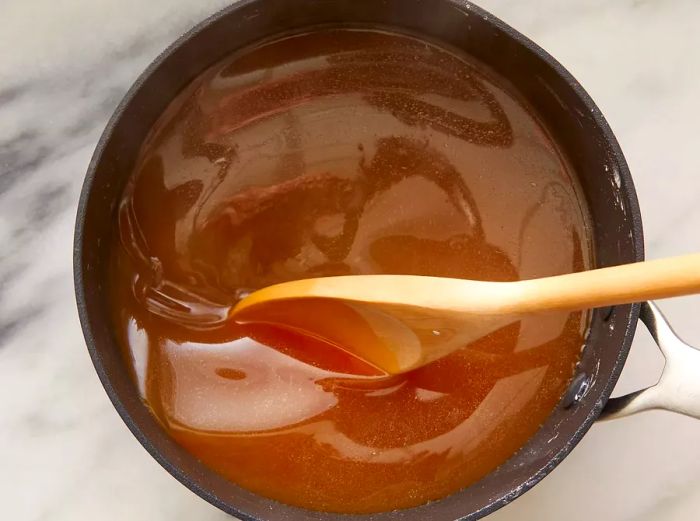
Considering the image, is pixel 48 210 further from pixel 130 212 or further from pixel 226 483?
pixel 226 483

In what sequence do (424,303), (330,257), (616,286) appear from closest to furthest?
1. (616,286)
2. (424,303)
3. (330,257)

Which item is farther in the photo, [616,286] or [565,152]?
[565,152]

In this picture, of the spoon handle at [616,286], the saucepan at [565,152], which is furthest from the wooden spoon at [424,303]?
the saucepan at [565,152]

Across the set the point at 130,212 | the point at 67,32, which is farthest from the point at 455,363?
the point at 67,32

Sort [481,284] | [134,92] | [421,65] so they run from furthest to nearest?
[421,65], [134,92], [481,284]

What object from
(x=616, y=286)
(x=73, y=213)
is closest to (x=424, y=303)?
(x=616, y=286)

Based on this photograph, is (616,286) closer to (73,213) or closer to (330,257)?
(330,257)

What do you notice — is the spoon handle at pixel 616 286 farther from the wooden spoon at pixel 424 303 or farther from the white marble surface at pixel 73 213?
the white marble surface at pixel 73 213
